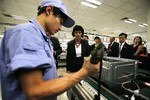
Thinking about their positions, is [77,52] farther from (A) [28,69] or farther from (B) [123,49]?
(B) [123,49]

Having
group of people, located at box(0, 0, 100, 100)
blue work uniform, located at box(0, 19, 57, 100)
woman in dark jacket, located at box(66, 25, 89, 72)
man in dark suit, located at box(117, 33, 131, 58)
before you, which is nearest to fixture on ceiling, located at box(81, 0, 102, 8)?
man in dark suit, located at box(117, 33, 131, 58)

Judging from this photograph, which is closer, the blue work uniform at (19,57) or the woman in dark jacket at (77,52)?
the blue work uniform at (19,57)

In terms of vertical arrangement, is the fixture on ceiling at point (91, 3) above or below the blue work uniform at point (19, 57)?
above

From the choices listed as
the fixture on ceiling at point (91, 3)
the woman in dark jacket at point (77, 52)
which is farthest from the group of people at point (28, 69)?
the fixture on ceiling at point (91, 3)

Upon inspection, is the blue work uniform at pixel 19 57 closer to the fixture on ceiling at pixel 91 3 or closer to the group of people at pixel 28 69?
the group of people at pixel 28 69

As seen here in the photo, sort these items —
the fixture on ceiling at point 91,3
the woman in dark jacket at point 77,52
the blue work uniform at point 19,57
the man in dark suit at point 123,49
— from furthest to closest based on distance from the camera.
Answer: the fixture on ceiling at point 91,3 → the man in dark suit at point 123,49 → the woman in dark jacket at point 77,52 → the blue work uniform at point 19,57

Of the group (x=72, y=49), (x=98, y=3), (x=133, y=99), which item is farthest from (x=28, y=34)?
(x=98, y=3)

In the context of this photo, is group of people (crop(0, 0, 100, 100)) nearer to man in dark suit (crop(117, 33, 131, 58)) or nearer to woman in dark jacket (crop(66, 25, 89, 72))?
woman in dark jacket (crop(66, 25, 89, 72))

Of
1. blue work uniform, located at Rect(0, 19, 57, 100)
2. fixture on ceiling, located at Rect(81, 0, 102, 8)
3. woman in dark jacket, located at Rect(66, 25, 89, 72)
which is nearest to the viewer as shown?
blue work uniform, located at Rect(0, 19, 57, 100)

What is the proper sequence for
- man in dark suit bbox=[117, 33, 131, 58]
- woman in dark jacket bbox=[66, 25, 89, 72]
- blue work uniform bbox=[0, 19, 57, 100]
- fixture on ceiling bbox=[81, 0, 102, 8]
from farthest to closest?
fixture on ceiling bbox=[81, 0, 102, 8] → man in dark suit bbox=[117, 33, 131, 58] → woman in dark jacket bbox=[66, 25, 89, 72] → blue work uniform bbox=[0, 19, 57, 100]

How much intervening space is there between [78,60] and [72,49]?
0.23 m

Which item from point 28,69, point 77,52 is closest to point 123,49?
point 77,52

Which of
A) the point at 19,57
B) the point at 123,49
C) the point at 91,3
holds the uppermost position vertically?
the point at 91,3

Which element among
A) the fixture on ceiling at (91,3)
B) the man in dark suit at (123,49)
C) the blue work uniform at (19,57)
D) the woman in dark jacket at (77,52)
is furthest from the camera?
the fixture on ceiling at (91,3)
